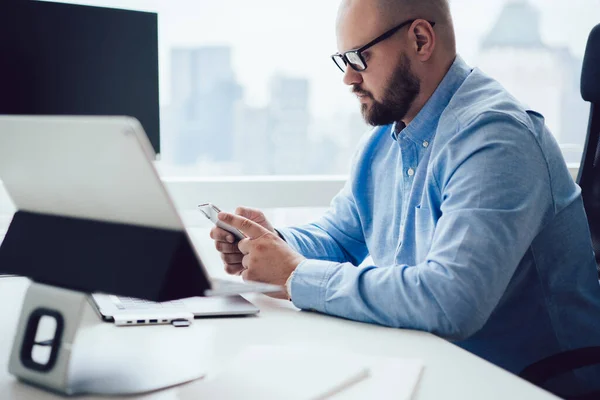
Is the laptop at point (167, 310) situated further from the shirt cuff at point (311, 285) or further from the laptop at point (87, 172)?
the laptop at point (87, 172)

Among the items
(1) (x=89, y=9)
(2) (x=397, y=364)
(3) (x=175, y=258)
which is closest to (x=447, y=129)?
(2) (x=397, y=364)

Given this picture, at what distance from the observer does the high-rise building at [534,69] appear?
2672mm

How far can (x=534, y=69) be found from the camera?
2.72 m

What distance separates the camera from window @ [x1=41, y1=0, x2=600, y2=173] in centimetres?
234

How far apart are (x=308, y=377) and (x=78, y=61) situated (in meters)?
1.03

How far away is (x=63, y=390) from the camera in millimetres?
841

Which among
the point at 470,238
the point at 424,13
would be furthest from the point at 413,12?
the point at 470,238

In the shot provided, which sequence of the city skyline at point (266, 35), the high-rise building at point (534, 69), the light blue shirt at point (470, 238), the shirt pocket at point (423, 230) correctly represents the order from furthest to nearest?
the high-rise building at point (534, 69) < the city skyline at point (266, 35) < the shirt pocket at point (423, 230) < the light blue shirt at point (470, 238)

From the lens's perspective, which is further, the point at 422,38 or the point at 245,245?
the point at 422,38

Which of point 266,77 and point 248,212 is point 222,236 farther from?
point 266,77

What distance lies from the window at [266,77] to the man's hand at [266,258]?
100 cm

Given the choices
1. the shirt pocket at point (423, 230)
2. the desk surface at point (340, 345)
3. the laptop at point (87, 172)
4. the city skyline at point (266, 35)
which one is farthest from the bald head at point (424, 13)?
the city skyline at point (266, 35)

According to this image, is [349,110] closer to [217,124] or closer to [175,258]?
[217,124]

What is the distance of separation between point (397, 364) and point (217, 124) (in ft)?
5.17
